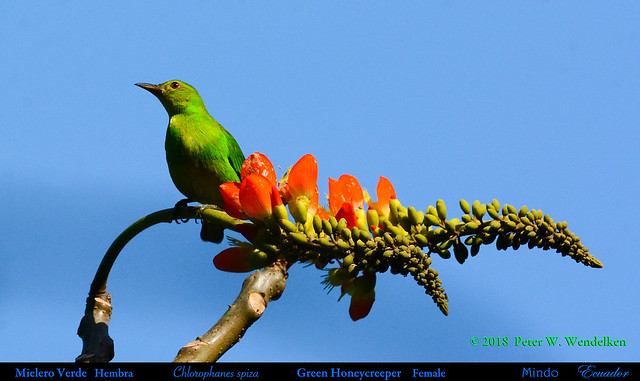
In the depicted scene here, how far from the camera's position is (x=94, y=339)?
8.50ft

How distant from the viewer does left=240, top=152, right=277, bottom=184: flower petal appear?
242 centimetres

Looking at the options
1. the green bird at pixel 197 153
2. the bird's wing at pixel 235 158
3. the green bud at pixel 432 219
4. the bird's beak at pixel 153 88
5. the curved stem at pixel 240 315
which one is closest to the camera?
the green bud at pixel 432 219

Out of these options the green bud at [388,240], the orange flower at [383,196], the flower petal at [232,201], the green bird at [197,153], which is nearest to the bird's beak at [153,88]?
the green bird at [197,153]

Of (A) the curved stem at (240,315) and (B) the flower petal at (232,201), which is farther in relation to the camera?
(B) the flower petal at (232,201)

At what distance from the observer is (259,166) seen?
8.02 ft

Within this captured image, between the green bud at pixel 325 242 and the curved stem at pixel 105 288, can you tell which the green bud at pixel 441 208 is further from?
the curved stem at pixel 105 288

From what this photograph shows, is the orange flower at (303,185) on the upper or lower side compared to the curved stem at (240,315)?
upper

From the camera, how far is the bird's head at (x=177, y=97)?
5113 mm

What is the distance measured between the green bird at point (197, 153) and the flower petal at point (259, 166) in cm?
188

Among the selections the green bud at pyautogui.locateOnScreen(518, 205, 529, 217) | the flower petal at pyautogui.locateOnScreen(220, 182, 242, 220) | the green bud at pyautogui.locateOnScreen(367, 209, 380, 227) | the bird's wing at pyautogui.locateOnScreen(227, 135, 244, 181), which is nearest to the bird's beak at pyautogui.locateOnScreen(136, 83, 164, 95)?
the bird's wing at pyautogui.locateOnScreen(227, 135, 244, 181)

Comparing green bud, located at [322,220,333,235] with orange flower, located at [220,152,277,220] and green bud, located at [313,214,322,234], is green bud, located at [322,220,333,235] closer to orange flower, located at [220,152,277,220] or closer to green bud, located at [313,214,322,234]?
green bud, located at [313,214,322,234]

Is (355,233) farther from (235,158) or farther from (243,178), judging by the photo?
(235,158)
